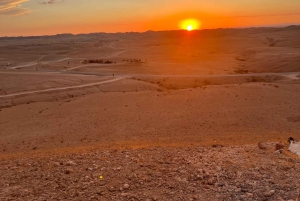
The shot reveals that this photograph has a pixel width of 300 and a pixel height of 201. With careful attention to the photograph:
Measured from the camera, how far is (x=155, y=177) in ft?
30.8

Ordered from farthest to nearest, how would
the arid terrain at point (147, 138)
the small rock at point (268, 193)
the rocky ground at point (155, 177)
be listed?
the arid terrain at point (147, 138) < the rocky ground at point (155, 177) < the small rock at point (268, 193)

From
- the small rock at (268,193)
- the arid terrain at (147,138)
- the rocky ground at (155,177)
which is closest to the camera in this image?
the small rock at (268,193)

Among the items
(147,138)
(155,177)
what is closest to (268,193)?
(155,177)

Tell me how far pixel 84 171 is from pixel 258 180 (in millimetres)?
5400

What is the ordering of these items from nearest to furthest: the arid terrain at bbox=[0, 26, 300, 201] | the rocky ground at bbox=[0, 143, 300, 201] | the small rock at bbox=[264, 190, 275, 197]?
the small rock at bbox=[264, 190, 275, 197] → the rocky ground at bbox=[0, 143, 300, 201] → the arid terrain at bbox=[0, 26, 300, 201]

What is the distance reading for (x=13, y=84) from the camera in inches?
1566

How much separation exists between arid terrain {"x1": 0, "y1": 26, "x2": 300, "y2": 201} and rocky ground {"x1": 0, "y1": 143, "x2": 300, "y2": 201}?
0.03 metres

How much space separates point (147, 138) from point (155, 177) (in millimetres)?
8967

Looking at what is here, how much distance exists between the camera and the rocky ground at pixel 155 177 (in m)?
8.34

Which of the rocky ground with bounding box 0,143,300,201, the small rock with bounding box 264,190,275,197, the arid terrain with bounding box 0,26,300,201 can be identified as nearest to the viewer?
the small rock with bounding box 264,190,275,197

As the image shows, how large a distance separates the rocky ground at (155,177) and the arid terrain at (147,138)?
0.03 m

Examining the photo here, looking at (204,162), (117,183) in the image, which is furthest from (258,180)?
(117,183)

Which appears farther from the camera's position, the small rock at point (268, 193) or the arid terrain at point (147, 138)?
the arid terrain at point (147, 138)

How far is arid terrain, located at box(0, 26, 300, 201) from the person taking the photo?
8758 mm
